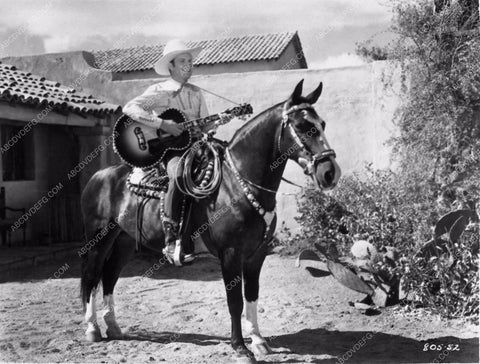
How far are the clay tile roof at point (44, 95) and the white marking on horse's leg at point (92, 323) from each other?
484 centimetres

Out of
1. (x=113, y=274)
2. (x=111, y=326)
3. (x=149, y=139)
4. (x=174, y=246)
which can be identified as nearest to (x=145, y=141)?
(x=149, y=139)

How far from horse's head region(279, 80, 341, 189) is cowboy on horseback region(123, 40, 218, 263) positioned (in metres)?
0.98

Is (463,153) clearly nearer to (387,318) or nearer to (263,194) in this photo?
(387,318)

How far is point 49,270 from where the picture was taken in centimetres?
921

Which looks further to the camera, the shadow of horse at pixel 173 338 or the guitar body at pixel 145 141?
the shadow of horse at pixel 173 338

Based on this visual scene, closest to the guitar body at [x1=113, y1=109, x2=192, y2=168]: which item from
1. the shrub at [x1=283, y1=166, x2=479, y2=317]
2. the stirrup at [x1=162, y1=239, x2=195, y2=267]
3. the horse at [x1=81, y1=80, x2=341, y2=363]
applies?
the horse at [x1=81, y1=80, x2=341, y2=363]

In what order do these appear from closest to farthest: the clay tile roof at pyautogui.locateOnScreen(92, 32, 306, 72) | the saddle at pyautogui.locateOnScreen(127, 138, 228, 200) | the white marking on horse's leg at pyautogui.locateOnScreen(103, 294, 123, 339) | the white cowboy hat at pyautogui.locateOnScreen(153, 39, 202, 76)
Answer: the saddle at pyautogui.locateOnScreen(127, 138, 228, 200) → the white cowboy hat at pyautogui.locateOnScreen(153, 39, 202, 76) → the white marking on horse's leg at pyautogui.locateOnScreen(103, 294, 123, 339) → the clay tile roof at pyautogui.locateOnScreen(92, 32, 306, 72)

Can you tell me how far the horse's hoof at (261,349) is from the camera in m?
4.90

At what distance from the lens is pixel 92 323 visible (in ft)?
18.2

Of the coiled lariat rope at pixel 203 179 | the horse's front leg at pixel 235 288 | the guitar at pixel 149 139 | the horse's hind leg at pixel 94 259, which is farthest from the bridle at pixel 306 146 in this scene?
the horse's hind leg at pixel 94 259

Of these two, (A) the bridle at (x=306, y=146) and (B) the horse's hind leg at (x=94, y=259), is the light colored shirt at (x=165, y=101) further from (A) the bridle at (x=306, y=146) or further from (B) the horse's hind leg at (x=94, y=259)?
(B) the horse's hind leg at (x=94, y=259)

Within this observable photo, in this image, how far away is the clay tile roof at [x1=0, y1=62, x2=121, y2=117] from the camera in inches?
381

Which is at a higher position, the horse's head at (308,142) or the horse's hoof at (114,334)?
the horse's head at (308,142)

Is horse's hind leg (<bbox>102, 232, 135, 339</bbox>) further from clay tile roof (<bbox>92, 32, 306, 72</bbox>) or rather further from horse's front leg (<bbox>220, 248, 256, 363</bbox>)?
clay tile roof (<bbox>92, 32, 306, 72</bbox>)
